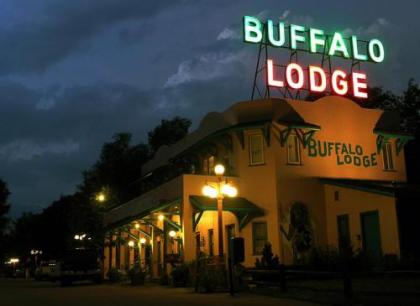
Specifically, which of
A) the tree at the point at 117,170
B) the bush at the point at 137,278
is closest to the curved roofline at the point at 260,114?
the bush at the point at 137,278

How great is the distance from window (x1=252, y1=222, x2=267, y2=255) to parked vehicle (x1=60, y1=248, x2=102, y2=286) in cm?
1177

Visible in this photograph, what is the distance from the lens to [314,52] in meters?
33.2

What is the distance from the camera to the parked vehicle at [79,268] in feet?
110

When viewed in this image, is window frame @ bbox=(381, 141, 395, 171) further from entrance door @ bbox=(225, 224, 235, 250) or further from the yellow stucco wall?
entrance door @ bbox=(225, 224, 235, 250)

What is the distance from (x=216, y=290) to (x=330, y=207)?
9563mm

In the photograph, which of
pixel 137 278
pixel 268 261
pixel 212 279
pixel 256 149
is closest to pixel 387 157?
pixel 256 149

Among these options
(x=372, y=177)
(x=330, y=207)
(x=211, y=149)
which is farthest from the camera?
(x=211, y=149)

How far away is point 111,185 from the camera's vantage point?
49.3m

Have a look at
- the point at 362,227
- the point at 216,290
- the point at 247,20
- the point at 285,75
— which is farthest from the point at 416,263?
the point at 247,20

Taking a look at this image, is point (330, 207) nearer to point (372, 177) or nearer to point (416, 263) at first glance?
point (372, 177)

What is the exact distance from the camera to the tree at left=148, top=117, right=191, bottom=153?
4856 cm

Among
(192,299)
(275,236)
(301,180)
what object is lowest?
(192,299)

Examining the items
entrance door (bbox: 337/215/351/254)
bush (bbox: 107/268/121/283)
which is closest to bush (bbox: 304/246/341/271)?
entrance door (bbox: 337/215/351/254)

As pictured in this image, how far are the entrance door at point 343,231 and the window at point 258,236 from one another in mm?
3609
